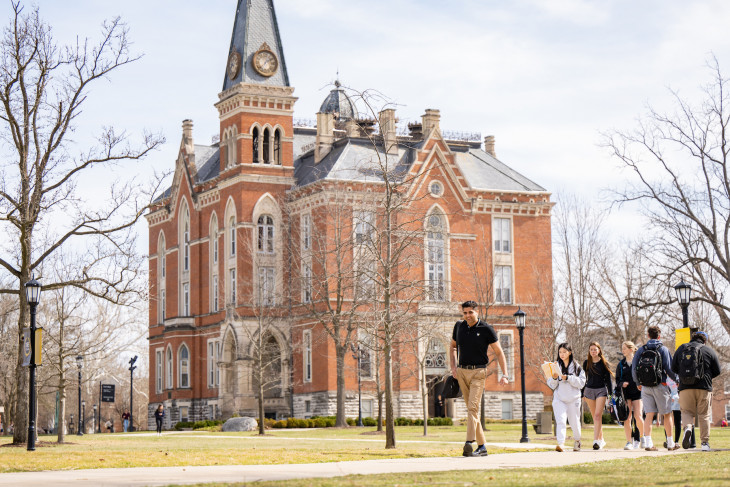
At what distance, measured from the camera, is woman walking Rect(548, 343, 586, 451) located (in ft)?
67.6

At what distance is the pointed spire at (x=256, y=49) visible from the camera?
209ft

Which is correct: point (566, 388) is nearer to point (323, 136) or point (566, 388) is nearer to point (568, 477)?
point (568, 477)

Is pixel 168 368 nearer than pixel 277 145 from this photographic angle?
No

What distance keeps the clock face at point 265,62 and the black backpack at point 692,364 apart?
46097 mm

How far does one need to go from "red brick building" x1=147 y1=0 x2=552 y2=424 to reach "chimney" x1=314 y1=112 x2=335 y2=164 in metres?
0.08

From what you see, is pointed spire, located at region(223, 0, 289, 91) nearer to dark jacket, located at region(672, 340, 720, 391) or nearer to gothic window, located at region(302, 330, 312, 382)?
gothic window, located at region(302, 330, 312, 382)

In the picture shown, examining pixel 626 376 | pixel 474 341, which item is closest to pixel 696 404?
pixel 626 376

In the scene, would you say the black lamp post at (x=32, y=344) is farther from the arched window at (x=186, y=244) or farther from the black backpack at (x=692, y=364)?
the arched window at (x=186, y=244)


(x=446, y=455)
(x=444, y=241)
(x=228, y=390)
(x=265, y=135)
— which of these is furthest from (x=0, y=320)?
(x=446, y=455)

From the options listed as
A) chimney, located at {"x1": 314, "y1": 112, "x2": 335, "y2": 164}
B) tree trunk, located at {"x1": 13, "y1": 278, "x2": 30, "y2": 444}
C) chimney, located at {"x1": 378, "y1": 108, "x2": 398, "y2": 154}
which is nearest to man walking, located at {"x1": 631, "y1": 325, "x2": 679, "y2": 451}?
chimney, located at {"x1": 378, "y1": 108, "x2": 398, "y2": 154}

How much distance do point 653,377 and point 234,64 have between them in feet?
155

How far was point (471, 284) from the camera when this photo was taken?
63438 millimetres

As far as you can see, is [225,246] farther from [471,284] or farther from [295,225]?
[471,284]

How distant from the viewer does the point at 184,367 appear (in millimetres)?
67875
